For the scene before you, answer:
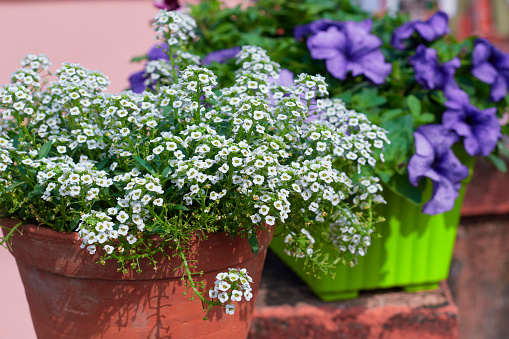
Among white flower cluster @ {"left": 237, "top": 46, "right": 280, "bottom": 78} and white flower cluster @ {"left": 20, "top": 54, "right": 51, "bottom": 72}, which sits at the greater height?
white flower cluster @ {"left": 20, "top": 54, "right": 51, "bottom": 72}

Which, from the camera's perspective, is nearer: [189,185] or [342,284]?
[189,185]

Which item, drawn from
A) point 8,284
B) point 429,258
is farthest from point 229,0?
point 429,258

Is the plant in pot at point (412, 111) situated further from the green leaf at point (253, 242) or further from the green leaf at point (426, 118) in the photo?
the green leaf at point (253, 242)

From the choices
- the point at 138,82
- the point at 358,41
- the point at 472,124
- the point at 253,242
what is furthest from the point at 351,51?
the point at 253,242

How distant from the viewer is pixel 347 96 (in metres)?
1.34

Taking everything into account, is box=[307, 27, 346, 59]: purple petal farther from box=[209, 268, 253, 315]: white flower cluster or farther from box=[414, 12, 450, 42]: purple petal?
box=[209, 268, 253, 315]: white flower cluster

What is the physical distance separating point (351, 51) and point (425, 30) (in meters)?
0.24

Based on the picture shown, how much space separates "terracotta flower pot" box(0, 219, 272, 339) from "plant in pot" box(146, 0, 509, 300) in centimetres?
36

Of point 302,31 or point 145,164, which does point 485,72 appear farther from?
point 145,164

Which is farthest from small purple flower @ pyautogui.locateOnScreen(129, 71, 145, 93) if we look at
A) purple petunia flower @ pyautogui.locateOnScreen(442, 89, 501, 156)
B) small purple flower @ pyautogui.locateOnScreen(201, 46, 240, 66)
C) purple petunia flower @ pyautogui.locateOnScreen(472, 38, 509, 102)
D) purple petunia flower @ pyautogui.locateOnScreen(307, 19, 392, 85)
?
purple petunia flower @ pyautogui.locateOnScreen(472, 38, 509, 102)

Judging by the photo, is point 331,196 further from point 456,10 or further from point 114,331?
point 456,10

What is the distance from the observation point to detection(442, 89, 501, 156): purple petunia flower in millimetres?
1259

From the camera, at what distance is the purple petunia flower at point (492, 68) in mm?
1395

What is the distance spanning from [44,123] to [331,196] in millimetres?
584
